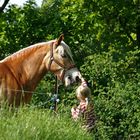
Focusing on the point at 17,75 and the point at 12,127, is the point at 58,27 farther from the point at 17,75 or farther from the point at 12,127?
the point at 12,127

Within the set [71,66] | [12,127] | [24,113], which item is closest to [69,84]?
[71,66]

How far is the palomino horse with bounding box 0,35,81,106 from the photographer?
7.96 m

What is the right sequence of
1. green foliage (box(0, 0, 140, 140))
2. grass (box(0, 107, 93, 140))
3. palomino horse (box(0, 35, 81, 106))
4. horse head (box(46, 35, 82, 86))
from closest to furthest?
grass (box(0, 107, 93, 140))
palomino horse (box(0, 35, 81, 106))
horse head (box(46, 35, 82, 86))
green foliage (box(0, 0, 140, 140))

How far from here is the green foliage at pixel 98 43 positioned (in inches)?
440

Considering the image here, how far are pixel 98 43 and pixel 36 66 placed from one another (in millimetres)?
7704

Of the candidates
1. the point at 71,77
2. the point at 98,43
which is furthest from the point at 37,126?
the point at 98,43

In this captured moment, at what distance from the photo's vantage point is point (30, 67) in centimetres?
812

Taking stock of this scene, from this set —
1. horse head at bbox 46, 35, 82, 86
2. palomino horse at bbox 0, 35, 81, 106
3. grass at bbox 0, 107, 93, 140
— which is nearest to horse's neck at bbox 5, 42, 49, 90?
A: palomino horse at bbox 0, 35, 81, 106

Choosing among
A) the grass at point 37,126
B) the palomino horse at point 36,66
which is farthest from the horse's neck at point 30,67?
the grass at point 37,126

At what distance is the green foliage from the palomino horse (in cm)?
279

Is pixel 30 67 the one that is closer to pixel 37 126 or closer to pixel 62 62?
pixel 62 62

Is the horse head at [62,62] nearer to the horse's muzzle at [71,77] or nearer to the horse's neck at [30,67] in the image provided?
the horse's muzzle at [71,77]

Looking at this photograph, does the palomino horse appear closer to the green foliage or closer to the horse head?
the horse head

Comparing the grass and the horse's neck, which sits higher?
the horse's neck
